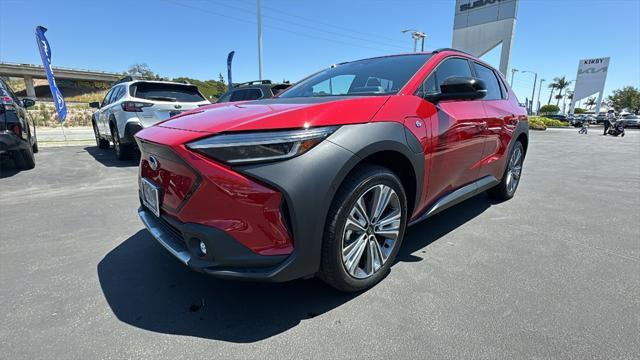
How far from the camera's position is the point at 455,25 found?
2675cm

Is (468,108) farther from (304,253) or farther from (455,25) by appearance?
(455,25)

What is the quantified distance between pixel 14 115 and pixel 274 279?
5847mm

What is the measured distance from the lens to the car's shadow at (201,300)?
185cm

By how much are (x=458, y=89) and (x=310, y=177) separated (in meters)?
1.43

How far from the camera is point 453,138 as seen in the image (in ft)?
8.72

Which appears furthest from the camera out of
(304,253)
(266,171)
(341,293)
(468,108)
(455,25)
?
(455,25)

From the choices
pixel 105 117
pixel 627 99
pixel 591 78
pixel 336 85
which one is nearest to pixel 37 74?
pixel 105 117

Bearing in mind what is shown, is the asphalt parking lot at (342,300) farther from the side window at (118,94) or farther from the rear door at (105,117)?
the rear door at (105,117)

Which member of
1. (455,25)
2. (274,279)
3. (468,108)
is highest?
(455,25)

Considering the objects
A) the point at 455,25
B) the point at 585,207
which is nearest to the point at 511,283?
the point at 585,207

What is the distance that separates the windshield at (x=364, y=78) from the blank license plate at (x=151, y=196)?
1446 millimetres

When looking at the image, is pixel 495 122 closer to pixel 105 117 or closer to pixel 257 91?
pixel 257 91

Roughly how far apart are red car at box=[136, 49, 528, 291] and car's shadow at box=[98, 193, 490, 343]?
0.97ft

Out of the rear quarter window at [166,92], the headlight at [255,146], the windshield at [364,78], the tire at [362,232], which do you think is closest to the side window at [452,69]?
the windshield at [364,78]
